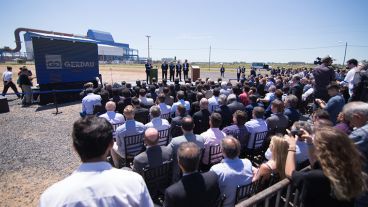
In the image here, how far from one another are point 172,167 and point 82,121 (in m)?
2.13

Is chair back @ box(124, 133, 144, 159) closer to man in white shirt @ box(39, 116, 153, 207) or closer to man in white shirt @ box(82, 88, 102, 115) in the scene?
man in white shirt @ box(39, 116, 153, 207)

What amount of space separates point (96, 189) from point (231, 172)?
1.79m

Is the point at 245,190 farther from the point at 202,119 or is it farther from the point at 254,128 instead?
the point at 202,119

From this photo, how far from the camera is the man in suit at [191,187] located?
90.0 inches

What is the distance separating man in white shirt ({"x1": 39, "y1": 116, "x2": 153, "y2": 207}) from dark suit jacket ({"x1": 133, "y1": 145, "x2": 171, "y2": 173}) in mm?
1735

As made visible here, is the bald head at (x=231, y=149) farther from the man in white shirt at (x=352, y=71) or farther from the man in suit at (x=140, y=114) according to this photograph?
the man in white shirt at (x=352, y=71)

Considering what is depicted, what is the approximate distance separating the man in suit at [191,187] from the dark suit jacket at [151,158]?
102cm

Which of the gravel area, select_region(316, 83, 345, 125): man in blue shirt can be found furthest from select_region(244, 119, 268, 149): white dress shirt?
the gravel area

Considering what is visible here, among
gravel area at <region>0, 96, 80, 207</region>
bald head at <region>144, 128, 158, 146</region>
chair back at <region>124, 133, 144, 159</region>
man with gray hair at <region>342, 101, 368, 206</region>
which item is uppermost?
man with gray hair at <region>342, 101, 368, 206</region>

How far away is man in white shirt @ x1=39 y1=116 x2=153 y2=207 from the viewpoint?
1.47m

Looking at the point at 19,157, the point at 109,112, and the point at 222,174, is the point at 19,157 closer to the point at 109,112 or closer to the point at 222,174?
the point at 109,112

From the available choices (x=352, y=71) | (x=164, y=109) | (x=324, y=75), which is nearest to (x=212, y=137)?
(x=164, y=109)

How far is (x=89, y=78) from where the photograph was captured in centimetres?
1559

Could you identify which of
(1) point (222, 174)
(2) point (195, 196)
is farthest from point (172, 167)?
(2) point (195, 196)
